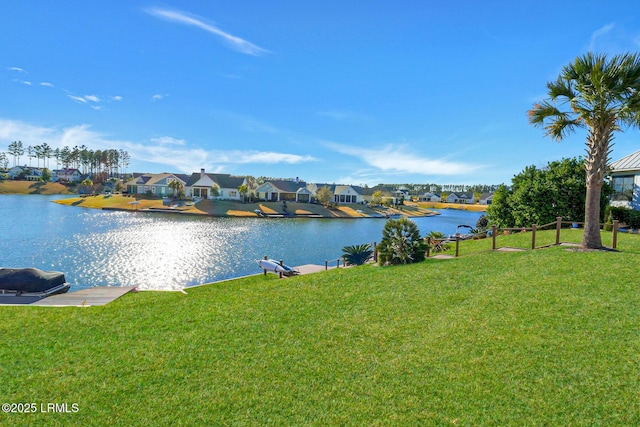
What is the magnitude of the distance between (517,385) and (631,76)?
1347 centimetres

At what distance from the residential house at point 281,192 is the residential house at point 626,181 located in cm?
5799

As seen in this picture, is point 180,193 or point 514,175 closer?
point 514,175

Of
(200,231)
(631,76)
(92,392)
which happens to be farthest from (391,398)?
(200,231)

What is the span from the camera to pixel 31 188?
101 meters

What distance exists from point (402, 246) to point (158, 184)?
240ft

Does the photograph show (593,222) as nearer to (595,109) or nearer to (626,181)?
(595,109)

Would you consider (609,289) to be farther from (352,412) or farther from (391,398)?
(352,412)

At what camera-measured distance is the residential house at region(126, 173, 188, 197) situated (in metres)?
73.6

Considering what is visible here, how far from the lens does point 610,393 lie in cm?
454

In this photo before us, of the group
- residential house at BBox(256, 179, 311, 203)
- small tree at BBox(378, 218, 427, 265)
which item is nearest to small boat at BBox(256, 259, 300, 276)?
small tree at BBox(378, 218, 427, 265)

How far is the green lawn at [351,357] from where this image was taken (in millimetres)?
4445

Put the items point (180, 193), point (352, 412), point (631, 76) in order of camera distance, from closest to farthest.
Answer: point (352, 412) < point (631, 76) < point (180, 193)

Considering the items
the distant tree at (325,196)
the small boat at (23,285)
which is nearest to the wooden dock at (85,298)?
the small boat at (23,285)

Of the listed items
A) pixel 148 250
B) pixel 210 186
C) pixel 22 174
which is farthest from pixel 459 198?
pixel 22 174
